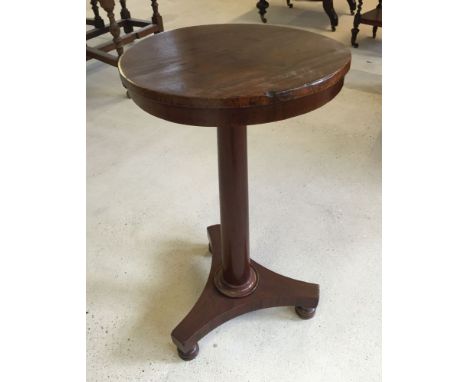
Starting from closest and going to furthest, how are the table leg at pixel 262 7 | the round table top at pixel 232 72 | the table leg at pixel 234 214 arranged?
the round table top at pixel 232 72 < the table leg at pixel 234 214 < the table leg at pixel 262 7

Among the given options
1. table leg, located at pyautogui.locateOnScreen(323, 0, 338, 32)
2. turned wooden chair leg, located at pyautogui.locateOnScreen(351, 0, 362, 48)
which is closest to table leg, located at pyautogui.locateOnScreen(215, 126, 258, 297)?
turned wooden chair leg, located at pyautogui.locateOnScreen(351, 0, 362, 48)

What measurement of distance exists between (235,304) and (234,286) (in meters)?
0.06

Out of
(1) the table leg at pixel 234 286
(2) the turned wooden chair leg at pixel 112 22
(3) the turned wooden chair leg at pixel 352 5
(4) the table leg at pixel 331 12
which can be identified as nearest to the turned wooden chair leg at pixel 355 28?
(4) the table leg at pixel 331 12

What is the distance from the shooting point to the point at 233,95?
2.61ft

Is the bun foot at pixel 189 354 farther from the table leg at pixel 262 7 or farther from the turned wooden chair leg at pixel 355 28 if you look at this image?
the table leg at pixel 262 7

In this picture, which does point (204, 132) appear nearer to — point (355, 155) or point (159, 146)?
point (159, 146)

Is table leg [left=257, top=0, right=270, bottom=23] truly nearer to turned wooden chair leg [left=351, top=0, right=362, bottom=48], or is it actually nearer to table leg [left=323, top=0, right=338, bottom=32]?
table leg [left=323, top=0, right=338, bottom=32]

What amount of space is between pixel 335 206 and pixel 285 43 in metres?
0.93

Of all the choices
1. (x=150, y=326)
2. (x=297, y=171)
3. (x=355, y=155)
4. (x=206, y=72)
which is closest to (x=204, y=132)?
(x=297, y=171)

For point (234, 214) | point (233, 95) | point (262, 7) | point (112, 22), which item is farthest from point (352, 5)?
point (233, 95)

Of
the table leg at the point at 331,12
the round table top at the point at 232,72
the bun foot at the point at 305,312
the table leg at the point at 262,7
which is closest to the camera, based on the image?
the round table top at the point at 232,72

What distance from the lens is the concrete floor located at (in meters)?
1.25

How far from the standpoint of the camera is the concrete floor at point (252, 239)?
4.11 ft

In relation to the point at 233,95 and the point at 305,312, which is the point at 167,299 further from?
the point at 233,95
